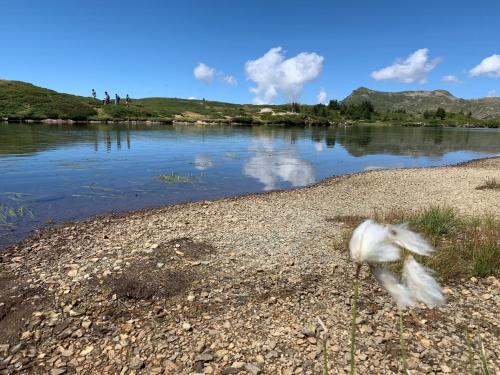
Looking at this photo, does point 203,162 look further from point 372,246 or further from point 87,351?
point 372,246

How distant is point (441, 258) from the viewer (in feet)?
32.4

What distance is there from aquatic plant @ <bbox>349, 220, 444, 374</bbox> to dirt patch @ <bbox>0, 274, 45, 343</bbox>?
7.56 m

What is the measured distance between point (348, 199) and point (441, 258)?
36.3 feet

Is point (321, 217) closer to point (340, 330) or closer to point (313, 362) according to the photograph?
point (340, 330)

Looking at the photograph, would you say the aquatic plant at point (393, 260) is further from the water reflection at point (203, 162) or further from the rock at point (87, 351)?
the water reflection at point (203, 162)

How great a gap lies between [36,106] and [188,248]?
106 meters

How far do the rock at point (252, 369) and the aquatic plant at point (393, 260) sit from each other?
437cm

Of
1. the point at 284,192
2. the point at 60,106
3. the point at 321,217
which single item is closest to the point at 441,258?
the point at 321,217

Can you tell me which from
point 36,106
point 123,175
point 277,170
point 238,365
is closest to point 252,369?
point 238,365

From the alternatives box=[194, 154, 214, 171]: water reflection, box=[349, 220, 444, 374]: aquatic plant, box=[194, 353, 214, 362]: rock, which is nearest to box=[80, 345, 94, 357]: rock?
box=[194, 353, 214, 362]: rock

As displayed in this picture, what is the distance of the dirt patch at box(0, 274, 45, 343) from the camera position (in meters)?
7.49

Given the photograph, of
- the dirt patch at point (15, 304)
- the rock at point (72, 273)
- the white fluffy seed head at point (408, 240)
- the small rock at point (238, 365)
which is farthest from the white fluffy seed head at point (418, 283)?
the rock at point (72, 273)

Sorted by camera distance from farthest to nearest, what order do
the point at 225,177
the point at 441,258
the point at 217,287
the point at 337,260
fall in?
the point at 225,177
the point at 337,260
the point at 441,258
the point at 217,287

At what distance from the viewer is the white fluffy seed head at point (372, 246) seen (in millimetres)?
2189
